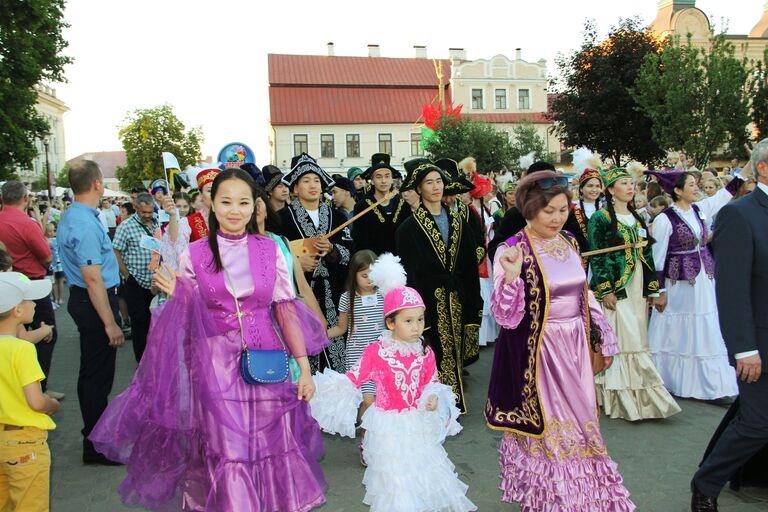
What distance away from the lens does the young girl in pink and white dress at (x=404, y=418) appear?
163 inches

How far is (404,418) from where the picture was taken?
4.29 m

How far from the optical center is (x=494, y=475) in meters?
4.95

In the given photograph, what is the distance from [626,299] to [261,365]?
414cm

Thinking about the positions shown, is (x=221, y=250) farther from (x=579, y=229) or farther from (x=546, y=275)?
(x=579, y=229)

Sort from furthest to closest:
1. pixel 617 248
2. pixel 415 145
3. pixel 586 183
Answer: pixel 415 145
pixel 586 183
pixel 617 248

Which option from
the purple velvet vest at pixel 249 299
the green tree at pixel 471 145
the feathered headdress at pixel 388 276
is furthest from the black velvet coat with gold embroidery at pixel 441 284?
the green tree at pixel 471 145

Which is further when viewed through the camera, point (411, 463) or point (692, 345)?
point (692, 345)

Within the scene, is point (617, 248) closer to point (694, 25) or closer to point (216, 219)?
point (216, 219)

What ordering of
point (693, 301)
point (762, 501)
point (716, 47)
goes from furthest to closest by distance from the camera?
1. point (716, 47)
2. point (693, 301)
3. point (762, 501)

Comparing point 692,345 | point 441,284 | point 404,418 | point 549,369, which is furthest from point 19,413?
point 692,345

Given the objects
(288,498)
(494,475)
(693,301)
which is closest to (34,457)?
(288,498)

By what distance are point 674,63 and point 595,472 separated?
89.2 feet

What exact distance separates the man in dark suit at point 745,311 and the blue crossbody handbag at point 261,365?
253 cm

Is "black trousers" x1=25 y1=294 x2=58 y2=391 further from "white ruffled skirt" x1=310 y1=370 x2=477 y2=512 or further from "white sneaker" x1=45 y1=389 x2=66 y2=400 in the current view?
"white ruffled skirt" x1=310 y1=370 x2=477 y2=512
